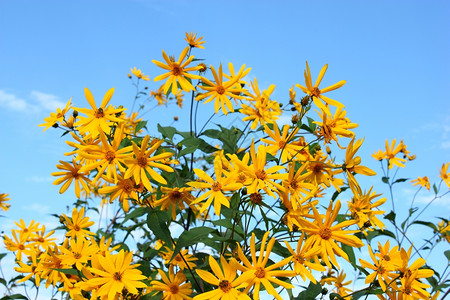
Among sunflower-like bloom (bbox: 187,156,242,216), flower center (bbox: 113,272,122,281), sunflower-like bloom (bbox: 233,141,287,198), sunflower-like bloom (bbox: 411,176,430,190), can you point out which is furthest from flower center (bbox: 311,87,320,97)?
sunflower-like bloom (bbox: 411,176,430,190)

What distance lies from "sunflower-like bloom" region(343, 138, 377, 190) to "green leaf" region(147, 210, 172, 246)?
37.3 inches

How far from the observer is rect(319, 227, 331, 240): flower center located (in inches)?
76.4

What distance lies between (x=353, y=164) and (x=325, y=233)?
39 centimetres

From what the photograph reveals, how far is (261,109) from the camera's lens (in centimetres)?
301

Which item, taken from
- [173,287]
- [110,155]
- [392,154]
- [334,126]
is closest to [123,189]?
[110,155]

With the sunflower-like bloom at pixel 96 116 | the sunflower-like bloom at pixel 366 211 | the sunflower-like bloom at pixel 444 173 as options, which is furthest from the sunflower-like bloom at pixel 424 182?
the sunflower-like bloom at pixel 96 116

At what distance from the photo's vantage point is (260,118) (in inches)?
118

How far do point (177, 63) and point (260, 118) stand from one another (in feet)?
2.65

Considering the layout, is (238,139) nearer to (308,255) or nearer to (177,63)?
(177,63)

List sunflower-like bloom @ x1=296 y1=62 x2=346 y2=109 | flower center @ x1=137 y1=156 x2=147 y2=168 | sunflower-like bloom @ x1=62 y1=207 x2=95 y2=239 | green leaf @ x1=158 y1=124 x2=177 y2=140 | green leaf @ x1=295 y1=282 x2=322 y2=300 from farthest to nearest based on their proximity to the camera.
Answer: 1. sunflower-like bloom @ x1=62 y1=207 x2=95 y2=239
2. green leaf @ x1=158 y1=124 x2=177 y2=140
3. green leaf @ x1=295 y1=282 x2=322 y2=300
4. sunflower-like bloom @ x1=296 y1=62 x2=346 y2=109
5. flower center @ x1=137 y1=156 x2=147 y2=168

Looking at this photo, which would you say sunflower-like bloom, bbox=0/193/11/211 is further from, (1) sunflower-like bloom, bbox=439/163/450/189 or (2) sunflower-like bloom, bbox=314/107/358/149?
(1) sunflower-like bloom, bbox=439/163/450/189

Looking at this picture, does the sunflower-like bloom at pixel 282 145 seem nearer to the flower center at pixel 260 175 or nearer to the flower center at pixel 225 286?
the flower center at pixel 260 175

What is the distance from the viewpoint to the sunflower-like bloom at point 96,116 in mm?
2203

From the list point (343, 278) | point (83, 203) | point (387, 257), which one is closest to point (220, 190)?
point (387, 257)
